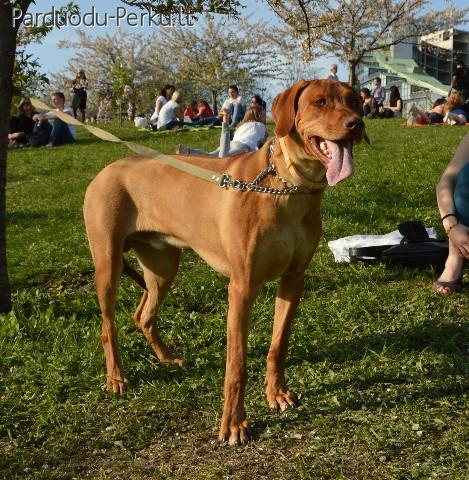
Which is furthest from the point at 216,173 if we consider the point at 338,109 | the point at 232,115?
the point at 232,115

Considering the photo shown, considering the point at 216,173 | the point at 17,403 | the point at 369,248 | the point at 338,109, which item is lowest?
the point at 17,403

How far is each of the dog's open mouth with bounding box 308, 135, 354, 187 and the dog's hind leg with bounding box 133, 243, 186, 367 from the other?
159 cm

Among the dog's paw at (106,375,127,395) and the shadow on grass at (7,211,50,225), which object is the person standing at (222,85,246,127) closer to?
the shadow on grass at (7,211,50,225)

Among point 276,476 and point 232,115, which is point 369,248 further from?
point 232,115

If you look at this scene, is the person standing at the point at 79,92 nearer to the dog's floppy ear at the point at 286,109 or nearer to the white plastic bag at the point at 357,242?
the white plastic bag at the point at 357,242

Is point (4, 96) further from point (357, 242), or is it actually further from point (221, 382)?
point (357, 242)

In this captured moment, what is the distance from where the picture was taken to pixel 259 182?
3217 mm

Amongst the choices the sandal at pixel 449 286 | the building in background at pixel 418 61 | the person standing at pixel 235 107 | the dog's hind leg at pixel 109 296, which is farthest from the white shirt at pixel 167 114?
the building in background at pixel 418 61

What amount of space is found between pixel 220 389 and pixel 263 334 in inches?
→ 30.8

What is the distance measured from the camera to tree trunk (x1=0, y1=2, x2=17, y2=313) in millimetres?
4523

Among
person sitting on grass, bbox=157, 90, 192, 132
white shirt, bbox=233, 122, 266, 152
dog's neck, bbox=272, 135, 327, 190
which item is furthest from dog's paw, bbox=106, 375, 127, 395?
person sitting on grass, bbox=157, 90, 192, 132

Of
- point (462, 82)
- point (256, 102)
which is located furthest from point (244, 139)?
point (462, 82)

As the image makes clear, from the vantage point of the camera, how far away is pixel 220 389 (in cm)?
367

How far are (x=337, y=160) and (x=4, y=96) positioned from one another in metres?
2.86
